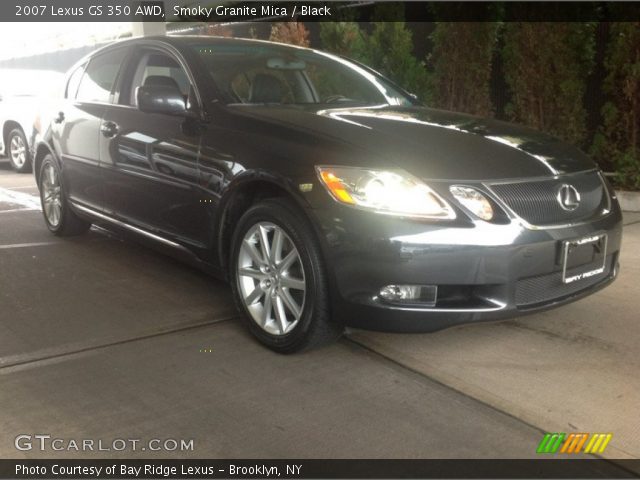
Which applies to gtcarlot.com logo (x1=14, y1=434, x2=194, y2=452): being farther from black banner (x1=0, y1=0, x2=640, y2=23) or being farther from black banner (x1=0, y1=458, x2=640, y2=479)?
black banner (x1=0, y1=0, x2=640, y2=23)

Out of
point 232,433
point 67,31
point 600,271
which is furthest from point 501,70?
point 67,31

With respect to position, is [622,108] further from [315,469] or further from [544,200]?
[315,469]

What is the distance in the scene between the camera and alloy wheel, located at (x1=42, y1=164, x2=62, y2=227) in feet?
18.3

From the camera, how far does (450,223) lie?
9.57ft

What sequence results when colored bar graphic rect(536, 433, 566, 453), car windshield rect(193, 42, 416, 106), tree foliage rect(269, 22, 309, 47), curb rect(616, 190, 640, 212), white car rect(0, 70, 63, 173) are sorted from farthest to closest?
white car rect(0, 70, 63, 173) < tree foliage rect(269, 22, 309, 47) < curb rect(616, 190, 640, 212) < car windshield rect(193, 42, 416, 106) < colored bar graphic rect(536, 433, 566, 453)

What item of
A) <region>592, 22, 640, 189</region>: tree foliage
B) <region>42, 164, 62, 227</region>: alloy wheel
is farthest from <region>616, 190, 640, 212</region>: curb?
<region>42, 164, 62, 227</region>: alloy wheel

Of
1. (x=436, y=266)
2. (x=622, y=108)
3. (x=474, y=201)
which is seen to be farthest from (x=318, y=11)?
(x=436, y=266)

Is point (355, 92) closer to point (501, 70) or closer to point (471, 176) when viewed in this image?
point (471, 176)

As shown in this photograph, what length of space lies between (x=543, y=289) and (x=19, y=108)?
929cm

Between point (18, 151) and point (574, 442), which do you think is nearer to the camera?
point (574, 442)

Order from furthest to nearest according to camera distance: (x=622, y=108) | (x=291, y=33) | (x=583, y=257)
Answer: (x=291, y=33) < (x=622, y=108) < (x=583, y=257)

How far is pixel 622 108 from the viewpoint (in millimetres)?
7059

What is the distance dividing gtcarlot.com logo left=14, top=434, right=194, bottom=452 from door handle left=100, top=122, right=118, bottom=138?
7.73 feet

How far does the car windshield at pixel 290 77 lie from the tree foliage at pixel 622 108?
3.24m
